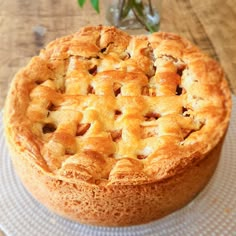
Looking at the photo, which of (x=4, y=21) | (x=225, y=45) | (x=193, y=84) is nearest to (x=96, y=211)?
(x=193, y=84)

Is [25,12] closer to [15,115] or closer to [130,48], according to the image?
[130,48]

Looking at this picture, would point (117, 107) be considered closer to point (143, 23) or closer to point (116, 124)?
point (116, 124)

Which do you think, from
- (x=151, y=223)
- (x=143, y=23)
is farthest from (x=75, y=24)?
(x=151, y=223)

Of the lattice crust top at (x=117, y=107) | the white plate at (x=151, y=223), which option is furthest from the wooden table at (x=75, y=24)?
the white plate at (x=151, y=223)

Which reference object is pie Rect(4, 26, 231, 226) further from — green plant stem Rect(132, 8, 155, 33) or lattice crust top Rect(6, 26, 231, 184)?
green plant stem Rect(132, 8, 155, 33)

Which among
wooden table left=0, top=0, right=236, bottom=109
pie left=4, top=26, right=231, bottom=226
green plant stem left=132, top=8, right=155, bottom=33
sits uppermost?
pie left=4, top=26, right=231, bottom=226

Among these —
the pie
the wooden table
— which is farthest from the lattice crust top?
the wooden table
